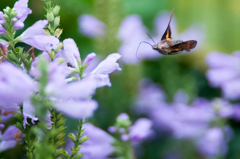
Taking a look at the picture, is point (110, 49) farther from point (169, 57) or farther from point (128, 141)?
point (128, 141)

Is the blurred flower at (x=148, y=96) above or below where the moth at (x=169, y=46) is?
above

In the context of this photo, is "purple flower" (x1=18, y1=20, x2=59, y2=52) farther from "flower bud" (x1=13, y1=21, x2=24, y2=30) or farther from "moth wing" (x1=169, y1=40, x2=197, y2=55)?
"moth wing" (x1=169, y1=40, x2=197, y2=55)

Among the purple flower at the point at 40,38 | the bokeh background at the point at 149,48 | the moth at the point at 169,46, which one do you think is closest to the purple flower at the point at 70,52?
the purple flower at the point at 40,38

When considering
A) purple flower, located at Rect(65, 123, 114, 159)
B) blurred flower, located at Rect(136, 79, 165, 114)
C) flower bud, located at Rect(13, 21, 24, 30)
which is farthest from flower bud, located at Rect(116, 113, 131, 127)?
blurred flower, located at Rect(136, 79, 165, 114)

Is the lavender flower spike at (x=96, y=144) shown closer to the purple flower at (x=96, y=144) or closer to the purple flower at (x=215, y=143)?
the purple flower at (x=96, y=144)

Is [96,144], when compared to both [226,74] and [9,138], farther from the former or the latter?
[226,74]

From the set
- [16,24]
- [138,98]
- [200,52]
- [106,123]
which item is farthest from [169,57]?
[16,24]

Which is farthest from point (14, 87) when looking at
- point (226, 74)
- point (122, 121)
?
point (226, 74)
